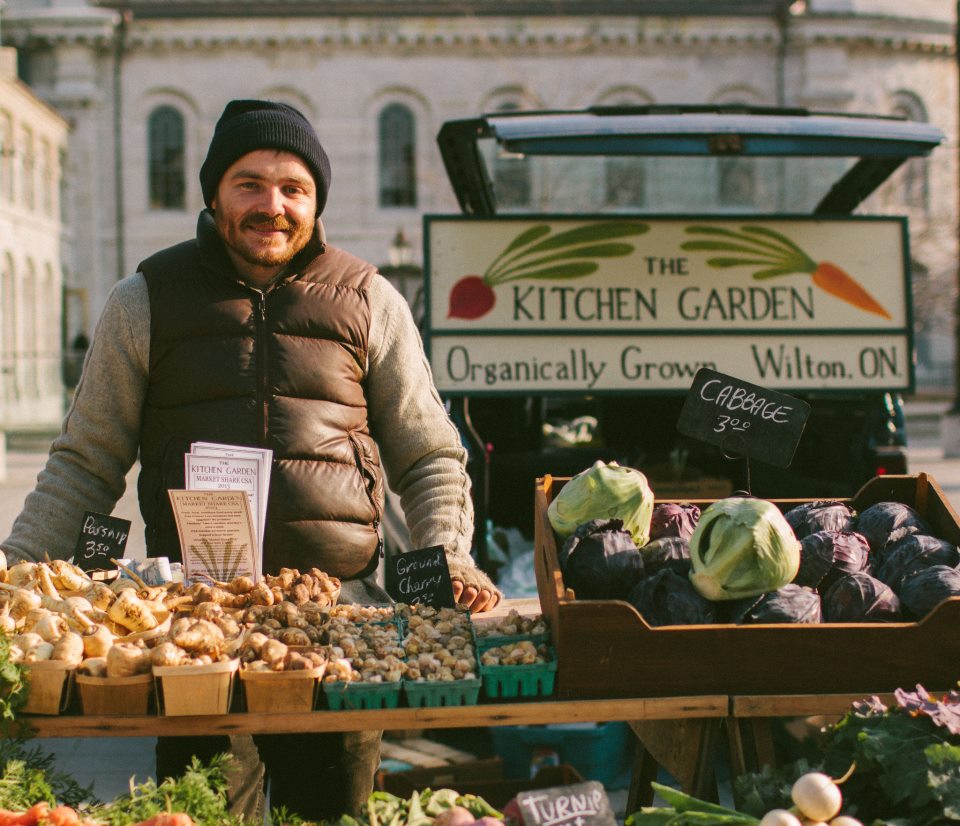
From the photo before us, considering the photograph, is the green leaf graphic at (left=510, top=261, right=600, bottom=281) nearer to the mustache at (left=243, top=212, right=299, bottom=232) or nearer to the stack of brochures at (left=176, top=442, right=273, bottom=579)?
the mustache at (left=243, top=212, right=299, bottom=232)

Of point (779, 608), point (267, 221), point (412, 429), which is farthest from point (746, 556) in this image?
point (267, 221)

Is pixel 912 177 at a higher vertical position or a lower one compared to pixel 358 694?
higher

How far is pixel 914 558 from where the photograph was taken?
7.70 ft

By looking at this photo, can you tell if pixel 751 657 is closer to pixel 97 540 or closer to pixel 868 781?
pixel 868 781

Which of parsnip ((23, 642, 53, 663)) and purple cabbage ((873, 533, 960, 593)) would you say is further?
purple cabbage ((873, 533, 960, 593))

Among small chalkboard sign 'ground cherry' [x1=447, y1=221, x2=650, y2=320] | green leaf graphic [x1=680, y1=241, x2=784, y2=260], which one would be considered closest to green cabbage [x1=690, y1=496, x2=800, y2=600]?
small chalkboard sign 'ground cherry' [x1=447, y1=221, x2=650, y2=320]

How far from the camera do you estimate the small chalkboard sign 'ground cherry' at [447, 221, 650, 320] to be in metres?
4.97

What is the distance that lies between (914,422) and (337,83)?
702 inches

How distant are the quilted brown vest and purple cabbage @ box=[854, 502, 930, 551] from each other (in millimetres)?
1283

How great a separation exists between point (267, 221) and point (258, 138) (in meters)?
0.21

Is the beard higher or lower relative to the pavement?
higher

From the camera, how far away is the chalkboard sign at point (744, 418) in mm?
2523

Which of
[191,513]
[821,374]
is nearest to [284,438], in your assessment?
[191,513]

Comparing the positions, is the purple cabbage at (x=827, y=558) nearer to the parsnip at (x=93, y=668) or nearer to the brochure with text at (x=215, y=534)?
the brochure with text at (x=215, y=534)
